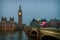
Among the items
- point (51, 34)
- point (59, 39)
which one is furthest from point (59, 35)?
point (51, 34)

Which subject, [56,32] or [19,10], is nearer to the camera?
[56,32]

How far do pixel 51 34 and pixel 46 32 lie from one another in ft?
0.57

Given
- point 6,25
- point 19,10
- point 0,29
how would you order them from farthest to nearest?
point 6,25
point 0,29
point 19,10

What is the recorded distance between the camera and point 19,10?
10.9 metres

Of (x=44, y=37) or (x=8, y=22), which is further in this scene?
(x=8, y=22)

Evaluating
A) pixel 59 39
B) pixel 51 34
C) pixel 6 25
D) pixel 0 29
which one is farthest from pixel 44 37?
pixel 6 25

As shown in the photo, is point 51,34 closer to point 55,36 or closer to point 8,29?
point 55,36

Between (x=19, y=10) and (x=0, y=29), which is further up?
(x=19, y=10)

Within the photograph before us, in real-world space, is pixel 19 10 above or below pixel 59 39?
above

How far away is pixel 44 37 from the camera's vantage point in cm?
195

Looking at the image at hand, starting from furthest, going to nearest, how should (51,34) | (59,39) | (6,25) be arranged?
1. (6,25)
2. (51,34)
3. (59,39)

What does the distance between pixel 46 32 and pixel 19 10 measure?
30.0 feet

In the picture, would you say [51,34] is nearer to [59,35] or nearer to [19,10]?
[59,35]

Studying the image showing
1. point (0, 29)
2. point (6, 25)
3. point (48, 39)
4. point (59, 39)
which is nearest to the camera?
point (59, 39)
